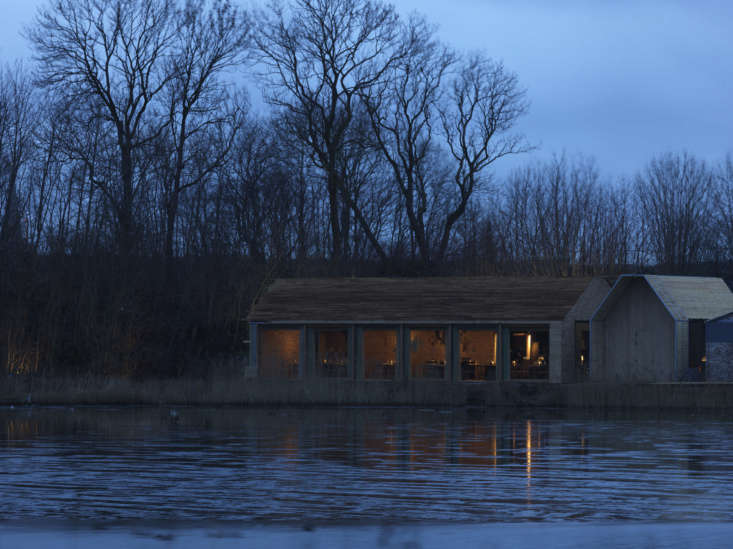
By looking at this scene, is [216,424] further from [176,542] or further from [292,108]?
[292,108]

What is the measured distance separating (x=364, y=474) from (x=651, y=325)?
28.0m

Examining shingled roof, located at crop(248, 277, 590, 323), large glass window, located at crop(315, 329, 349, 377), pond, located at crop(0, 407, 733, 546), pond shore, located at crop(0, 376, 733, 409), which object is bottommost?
pond, located at crop(0, 407, 733, 546)

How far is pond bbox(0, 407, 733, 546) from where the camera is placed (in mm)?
16281

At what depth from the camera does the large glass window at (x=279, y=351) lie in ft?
162

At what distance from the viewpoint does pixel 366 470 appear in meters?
21.9

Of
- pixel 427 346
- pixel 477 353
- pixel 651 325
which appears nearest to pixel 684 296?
pixel 651 325

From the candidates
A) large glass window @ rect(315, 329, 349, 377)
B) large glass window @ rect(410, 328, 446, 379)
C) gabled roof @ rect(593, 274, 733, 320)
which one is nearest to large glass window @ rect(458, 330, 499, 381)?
large glass window @ rect(410, 328, 446, 379)

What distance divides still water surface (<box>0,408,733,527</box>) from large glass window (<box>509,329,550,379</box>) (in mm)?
11091

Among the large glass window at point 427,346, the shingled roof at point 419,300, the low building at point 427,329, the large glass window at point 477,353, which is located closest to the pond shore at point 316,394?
the low building at point 427,329

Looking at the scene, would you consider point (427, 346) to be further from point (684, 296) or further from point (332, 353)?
point (684, 296)

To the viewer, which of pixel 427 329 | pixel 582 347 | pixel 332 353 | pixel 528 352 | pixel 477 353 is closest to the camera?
pixel 528 352

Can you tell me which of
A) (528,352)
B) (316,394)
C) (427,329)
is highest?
(427,329)

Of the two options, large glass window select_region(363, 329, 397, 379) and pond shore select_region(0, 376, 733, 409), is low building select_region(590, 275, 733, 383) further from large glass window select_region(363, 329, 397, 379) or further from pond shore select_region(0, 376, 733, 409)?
large glass window select_region(363, 329, 397, 379)

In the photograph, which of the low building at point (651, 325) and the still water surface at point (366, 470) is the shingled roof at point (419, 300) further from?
the still water surface at point (366, 470)
